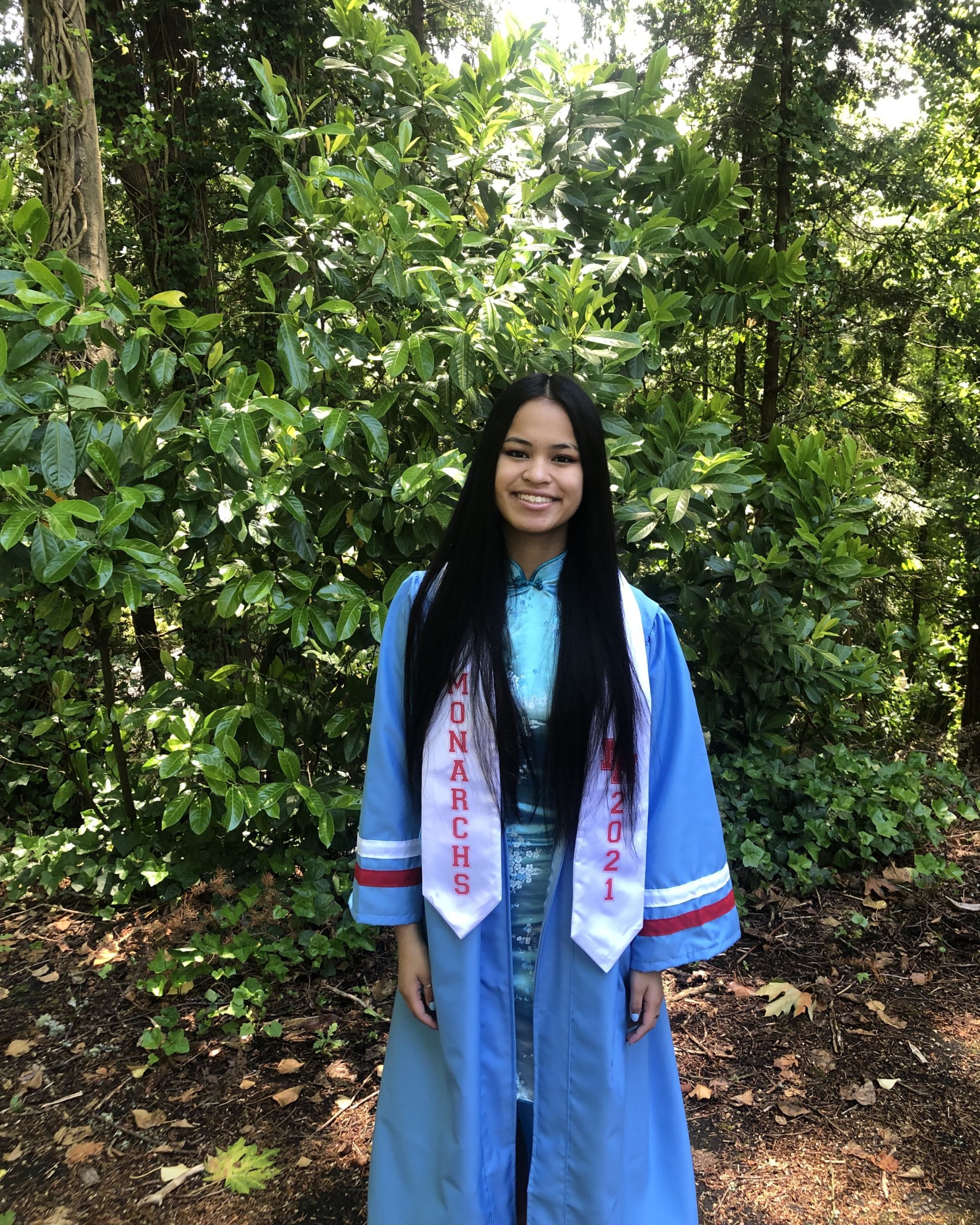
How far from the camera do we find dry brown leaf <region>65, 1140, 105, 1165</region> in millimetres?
2271

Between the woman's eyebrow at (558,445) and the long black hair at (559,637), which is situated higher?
the woman's eyebrow at (558,445)

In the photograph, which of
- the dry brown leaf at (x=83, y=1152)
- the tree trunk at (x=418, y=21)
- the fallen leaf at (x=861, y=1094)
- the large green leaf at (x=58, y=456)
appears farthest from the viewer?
the tree trunk at (x=418, y=21)

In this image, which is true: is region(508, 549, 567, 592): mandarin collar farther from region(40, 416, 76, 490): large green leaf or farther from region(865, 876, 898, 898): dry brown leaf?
region(865, 876, 898, 898): dry brown leaf

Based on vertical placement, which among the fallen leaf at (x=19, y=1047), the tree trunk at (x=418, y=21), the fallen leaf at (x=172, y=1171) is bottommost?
the fallen leaf at (x=172, y=1171)

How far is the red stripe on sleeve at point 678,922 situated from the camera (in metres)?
1.50

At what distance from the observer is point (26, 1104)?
2.48 meters

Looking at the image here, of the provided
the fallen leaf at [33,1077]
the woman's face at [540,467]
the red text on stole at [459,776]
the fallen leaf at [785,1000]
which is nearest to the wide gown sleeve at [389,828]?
the red text on stole at [459,776]

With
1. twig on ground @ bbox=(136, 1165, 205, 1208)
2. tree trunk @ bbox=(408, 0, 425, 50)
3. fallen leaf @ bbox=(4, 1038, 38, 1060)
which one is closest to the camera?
twig on ground @ bbox=(136, 1165, 205, 1208)

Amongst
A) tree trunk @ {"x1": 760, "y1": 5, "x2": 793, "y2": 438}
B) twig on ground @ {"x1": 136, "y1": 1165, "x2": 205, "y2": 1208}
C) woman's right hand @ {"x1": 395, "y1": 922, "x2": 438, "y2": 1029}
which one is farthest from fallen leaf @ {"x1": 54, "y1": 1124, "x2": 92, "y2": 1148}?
tree trunk @ {"x1": 760, "y1": 5, "x2": 793, "y2": 438}

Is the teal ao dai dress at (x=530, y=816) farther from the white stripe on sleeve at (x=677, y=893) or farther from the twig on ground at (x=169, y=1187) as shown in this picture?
the twig on ground at (x=169, y=1187)

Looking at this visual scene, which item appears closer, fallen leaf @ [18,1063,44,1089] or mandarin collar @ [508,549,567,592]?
mandarin collar @ [508,549,567,592]

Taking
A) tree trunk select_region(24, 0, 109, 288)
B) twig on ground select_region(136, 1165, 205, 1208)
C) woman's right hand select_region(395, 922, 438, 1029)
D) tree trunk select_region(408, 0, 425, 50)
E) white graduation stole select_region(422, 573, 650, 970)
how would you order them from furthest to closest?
tree trunk select_region(408, 0, 425, 50)
tree trunk select_region(24, 0, 109, 288)
twig on ground select_region(136, 1165, 205, 1208)
woman's right hand select_region(395, 922, 438, 1029)
white graduation stole select_region(422, 573, 650, 970)

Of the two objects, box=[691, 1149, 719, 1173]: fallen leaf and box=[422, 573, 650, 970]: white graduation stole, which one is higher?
box=[422, 573, 650, 970]: white graduation stole

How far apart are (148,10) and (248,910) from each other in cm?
523
